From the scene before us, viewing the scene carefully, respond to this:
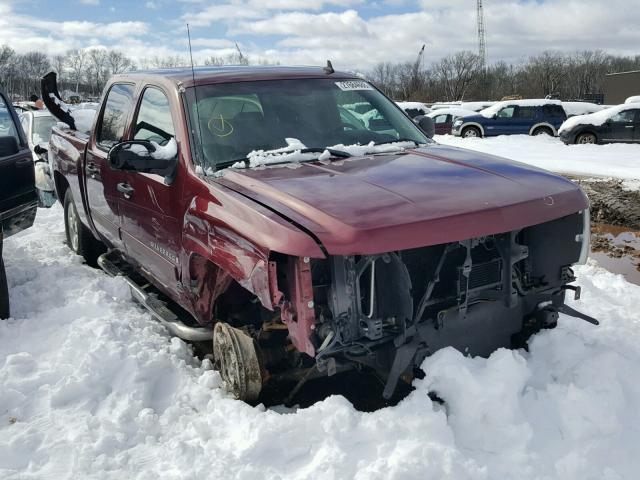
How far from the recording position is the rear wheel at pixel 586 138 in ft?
65.5

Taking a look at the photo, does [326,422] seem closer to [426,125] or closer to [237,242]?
[237,242]

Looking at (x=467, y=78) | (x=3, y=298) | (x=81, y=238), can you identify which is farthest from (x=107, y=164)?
(x=467, y=78)

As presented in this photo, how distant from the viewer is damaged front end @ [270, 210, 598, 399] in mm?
3041

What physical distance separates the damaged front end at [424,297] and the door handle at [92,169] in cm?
280

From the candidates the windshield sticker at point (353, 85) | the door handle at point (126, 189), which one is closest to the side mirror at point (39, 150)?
the door handle at point (126, 189)

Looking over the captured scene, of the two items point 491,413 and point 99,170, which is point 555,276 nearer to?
point 491,413

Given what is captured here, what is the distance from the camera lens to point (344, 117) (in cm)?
440

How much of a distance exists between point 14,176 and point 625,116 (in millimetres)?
18423

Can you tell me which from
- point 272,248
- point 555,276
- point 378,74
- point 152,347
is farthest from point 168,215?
point 378,74

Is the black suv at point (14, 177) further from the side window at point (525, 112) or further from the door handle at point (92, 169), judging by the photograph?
the side window at point (525, 112)

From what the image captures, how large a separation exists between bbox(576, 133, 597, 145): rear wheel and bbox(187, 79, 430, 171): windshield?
681 inches

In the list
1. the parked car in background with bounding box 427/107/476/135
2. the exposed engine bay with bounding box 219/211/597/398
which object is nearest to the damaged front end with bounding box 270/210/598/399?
the exposed engine bay with bounding box 219/211/597/398

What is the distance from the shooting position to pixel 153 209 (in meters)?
4.13

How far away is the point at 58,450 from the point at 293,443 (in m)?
1.15
